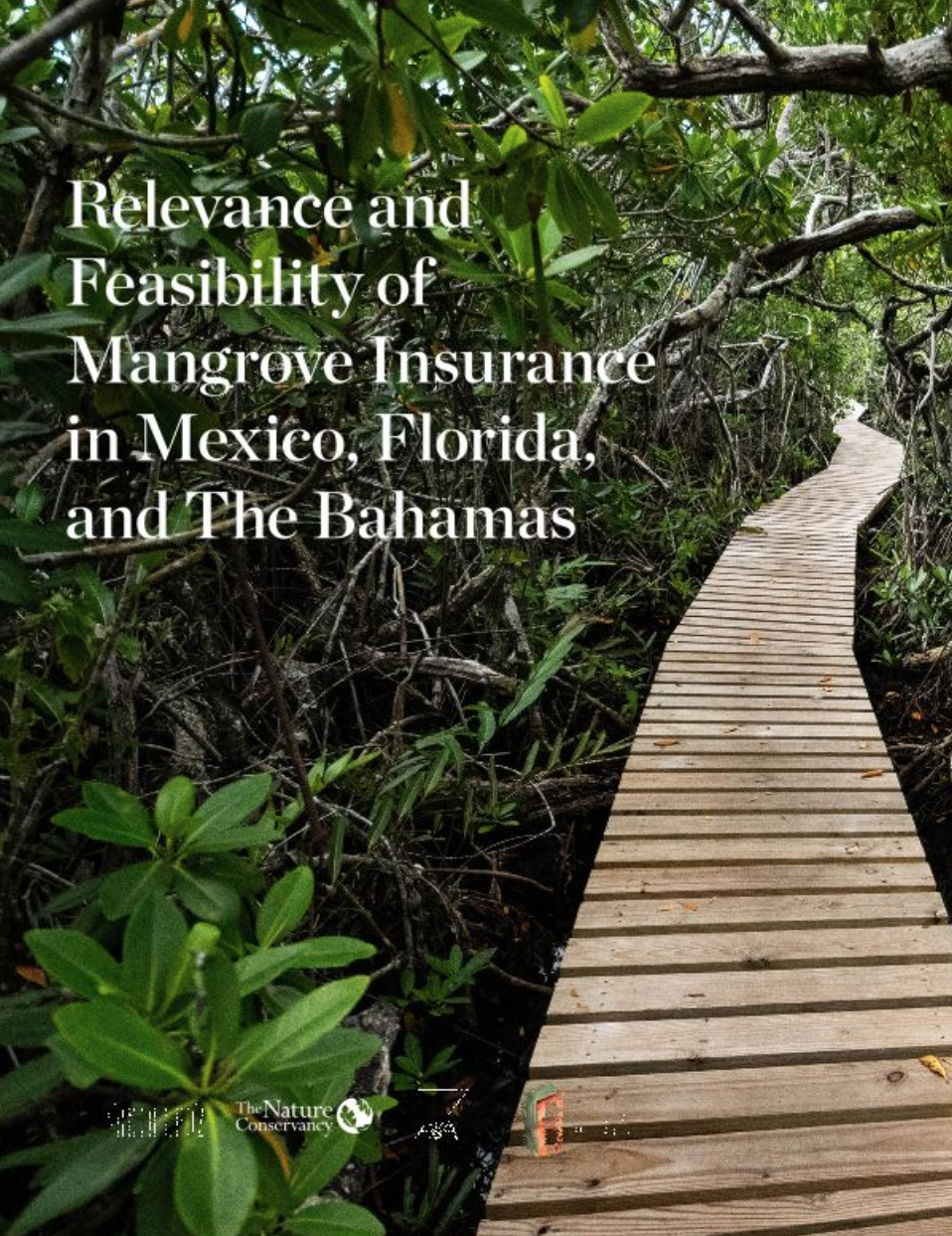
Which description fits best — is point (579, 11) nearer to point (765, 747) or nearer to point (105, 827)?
point (105, 827)

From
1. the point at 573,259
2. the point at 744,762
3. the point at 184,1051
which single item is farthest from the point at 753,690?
the point at 184,1051

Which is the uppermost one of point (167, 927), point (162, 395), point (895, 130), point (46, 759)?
point (895, 130)

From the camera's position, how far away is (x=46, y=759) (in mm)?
1640

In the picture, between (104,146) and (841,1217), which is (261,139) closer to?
(104,146)

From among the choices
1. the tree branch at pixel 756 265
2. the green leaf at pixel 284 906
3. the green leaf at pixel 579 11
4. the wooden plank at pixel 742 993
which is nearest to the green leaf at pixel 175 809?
the green leaf at pixel 284 906

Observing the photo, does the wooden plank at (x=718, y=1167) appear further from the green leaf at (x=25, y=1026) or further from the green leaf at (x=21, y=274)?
the green leaf at (x=21, y=274)

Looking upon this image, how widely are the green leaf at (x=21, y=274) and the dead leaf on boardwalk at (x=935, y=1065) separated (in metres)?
1.80

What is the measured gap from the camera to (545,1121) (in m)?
1.45

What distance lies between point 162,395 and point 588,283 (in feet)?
9.75

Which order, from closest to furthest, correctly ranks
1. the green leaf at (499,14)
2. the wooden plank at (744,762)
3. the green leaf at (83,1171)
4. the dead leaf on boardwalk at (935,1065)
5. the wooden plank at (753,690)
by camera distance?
the green leaf at (83,1171) < the green leaf at (499,14) < the dead leaf on boardwalk at (935,1065) < the wooden plank at (744,762) < the wooden plank at (753,690)

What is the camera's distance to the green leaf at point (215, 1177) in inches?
24.1

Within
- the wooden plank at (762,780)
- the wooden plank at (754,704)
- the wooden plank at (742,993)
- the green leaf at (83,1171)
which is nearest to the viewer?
the green leaf at (83,1171)

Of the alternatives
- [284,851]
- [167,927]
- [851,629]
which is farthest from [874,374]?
[167,927]

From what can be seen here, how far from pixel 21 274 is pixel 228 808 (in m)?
0.61
